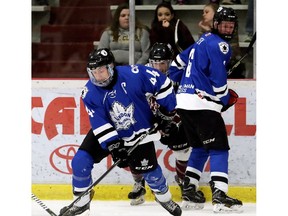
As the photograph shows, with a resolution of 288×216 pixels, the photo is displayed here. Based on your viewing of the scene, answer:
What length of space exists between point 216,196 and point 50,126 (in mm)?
1304

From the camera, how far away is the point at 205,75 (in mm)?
4648

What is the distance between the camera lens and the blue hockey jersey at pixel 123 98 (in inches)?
167

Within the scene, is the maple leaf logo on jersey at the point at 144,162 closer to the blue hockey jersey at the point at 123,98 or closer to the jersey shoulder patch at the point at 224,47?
the blue hockey jersey at the point at 123,98

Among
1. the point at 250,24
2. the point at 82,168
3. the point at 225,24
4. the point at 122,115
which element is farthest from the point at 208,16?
the point at 82,168

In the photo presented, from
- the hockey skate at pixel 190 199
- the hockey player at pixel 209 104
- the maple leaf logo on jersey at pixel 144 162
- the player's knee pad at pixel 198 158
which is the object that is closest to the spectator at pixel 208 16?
the hockey player at pixel 209 104

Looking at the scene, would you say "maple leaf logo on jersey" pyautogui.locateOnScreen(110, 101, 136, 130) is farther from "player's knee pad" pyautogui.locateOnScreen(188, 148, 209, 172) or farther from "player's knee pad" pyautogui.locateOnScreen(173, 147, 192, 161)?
"player's knee pad" pyautogui.locateOnScreen(173, 147, 192, 161)

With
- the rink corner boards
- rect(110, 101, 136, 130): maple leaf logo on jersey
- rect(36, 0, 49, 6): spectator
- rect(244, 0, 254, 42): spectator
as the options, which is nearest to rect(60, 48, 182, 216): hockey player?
rect(110, 101, 136, 130): maple leaf logo on jersey

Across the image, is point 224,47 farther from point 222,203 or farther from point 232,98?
point 222,203

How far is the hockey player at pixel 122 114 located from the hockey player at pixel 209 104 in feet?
1.14

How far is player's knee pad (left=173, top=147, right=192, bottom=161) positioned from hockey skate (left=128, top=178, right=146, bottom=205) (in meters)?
0.27

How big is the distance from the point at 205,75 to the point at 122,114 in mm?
604

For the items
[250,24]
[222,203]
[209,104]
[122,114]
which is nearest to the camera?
[122,114]

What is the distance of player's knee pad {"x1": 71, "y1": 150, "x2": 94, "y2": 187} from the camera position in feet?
14.2
